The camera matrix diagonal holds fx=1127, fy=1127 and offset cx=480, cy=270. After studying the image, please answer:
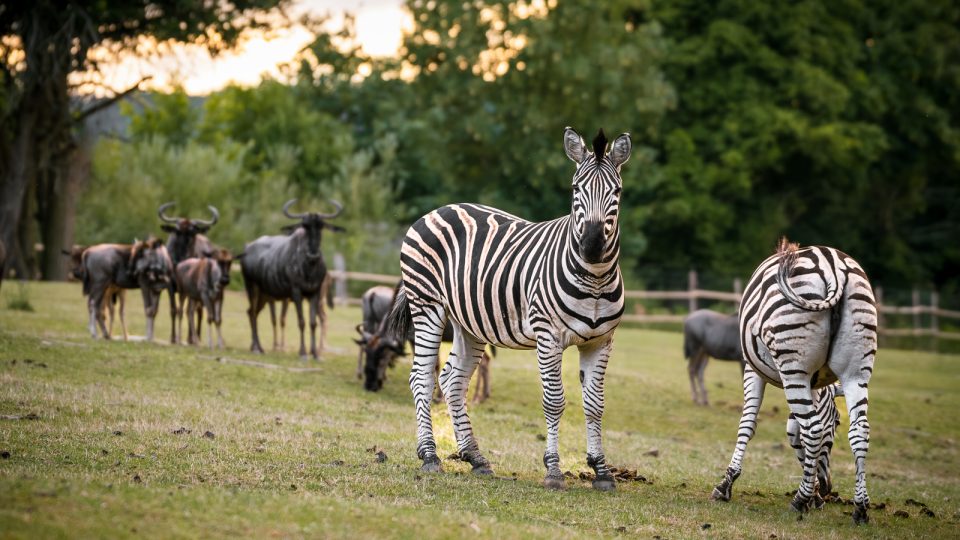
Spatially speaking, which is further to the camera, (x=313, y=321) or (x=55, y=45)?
(x=55, y=45)

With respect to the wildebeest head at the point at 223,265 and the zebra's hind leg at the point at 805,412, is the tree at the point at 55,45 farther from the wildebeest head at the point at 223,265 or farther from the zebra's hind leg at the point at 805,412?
the zebra's hind leg at the point at 805,412

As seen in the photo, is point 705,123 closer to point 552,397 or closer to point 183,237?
point 183,237

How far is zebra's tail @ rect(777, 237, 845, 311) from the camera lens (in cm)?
934

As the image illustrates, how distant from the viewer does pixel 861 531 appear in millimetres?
9219

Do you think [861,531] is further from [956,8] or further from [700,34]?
[956,8]

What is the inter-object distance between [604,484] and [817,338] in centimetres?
231

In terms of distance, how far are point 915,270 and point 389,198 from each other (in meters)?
24.3

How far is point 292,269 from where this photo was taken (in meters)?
20.2

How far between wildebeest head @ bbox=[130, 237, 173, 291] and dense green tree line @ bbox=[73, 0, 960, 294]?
25.2m

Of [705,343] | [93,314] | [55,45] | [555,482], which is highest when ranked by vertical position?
[55,45]

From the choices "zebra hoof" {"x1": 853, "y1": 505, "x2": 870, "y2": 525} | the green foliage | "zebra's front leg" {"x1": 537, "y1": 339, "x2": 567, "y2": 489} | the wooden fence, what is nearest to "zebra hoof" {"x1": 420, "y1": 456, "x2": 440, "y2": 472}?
"zebra's front leg" {"x1": 537, "y1": 339, "x2": 567, "y2": 489}

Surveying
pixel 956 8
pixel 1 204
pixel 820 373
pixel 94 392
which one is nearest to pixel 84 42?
pixel 1 204

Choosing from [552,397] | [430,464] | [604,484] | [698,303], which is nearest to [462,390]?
[430,464]

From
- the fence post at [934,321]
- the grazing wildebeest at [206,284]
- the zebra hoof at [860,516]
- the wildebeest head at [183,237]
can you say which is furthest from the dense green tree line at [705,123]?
the zebra hoof at [860,516]
